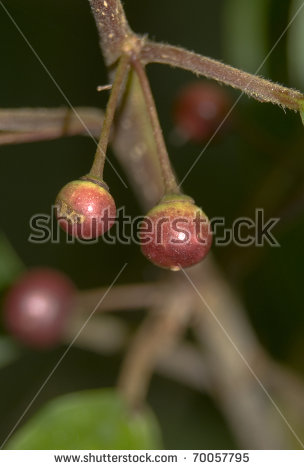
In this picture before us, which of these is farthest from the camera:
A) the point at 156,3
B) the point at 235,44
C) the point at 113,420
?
the point at 156,3

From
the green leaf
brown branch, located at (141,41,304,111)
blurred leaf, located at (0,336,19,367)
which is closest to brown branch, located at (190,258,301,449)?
the green leaf

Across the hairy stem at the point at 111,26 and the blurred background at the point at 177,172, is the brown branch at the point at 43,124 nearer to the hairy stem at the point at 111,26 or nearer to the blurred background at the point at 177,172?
the hairy stem at the point at 111,26

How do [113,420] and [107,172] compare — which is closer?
[113,420]

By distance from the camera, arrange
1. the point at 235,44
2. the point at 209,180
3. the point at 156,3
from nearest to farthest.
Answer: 1. the point at 235,44
2. the point at 209,180
3. the point at 156,3

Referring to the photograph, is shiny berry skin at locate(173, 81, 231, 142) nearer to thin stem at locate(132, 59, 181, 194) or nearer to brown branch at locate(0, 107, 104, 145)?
brown branch at locate(0, 107, 104, 145)

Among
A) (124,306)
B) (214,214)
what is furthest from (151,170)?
(214,214)

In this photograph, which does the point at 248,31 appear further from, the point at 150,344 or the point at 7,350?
the point at 7,350

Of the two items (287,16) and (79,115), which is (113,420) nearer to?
(79,115)

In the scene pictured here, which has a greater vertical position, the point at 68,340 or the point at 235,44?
the point at 235,44
